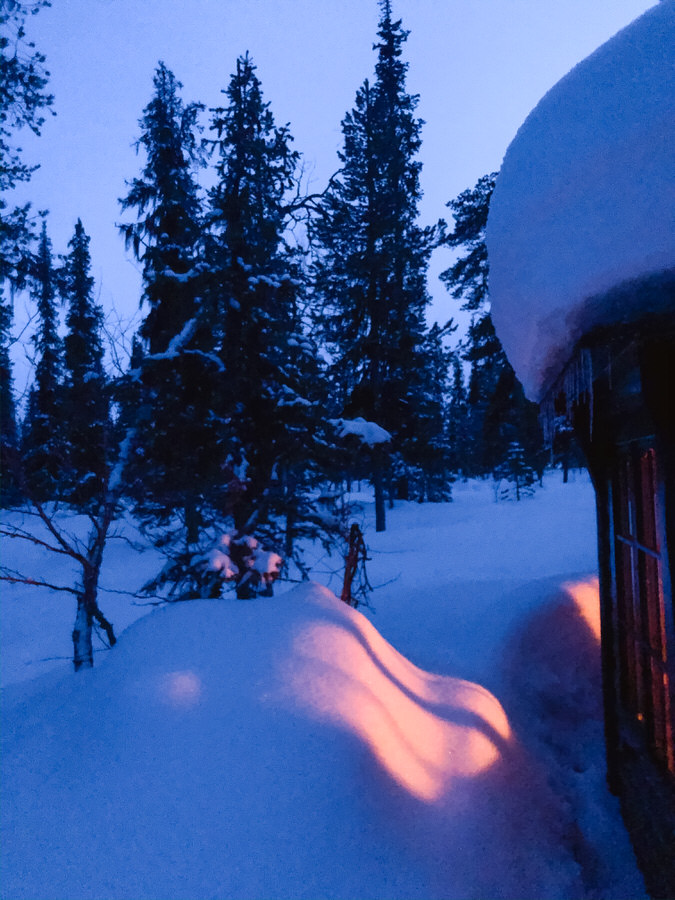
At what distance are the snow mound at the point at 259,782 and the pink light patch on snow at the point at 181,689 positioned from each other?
12mm

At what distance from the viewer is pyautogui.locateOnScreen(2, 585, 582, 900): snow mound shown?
2430 mm

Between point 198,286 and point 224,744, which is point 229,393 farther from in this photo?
point 224,744

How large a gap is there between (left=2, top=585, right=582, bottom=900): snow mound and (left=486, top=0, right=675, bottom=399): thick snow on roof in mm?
2607

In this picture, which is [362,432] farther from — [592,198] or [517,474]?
[517,474]

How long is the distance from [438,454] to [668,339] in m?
16.3

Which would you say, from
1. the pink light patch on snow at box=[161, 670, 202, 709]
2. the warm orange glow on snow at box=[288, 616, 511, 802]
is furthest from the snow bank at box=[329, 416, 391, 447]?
the pink light patch on snow at box=[161, 670, 202, 709]

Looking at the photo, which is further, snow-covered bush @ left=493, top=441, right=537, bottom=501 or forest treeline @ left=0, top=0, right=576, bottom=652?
snow-covered bush @ left=493, top=441, right=537, bottom=501

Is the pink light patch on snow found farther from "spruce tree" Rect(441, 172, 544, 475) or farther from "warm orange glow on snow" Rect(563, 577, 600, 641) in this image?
"spruce tree" Rect(441, 172, 544, 475)

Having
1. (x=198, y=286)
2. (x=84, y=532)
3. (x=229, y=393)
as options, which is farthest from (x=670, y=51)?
(x=84, y=532)

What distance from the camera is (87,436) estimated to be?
344 inches

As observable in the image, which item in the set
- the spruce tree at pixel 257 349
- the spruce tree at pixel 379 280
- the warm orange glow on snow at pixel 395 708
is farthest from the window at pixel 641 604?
the spruce tree at pixel 379 280

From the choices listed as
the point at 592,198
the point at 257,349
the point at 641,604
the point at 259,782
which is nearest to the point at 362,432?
the point at 257,349

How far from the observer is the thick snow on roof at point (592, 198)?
218cm

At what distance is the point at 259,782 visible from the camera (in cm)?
278
